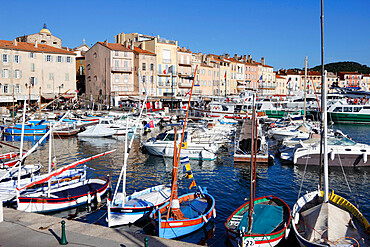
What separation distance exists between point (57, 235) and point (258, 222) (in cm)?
799

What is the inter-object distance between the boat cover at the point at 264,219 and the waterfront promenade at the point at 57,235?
130 inches

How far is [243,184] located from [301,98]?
61425 mm

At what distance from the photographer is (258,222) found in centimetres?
1495

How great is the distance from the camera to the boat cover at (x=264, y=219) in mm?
14352

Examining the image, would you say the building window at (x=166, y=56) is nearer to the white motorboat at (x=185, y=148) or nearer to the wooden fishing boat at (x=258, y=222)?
the white motorboat at (x=185, y=148)

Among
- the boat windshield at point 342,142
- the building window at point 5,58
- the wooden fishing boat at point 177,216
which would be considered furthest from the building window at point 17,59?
the wooden fishing boat at point 177,216

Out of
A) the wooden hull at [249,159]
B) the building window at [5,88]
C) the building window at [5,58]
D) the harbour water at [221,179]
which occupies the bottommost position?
the harbour water at [221,179]

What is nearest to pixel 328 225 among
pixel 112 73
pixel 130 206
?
pixel 130 206

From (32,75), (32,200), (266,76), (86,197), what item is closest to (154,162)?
(86,197)

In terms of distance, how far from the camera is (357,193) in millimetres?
22469

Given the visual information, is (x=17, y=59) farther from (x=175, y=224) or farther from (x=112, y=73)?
(x=175, y=224)

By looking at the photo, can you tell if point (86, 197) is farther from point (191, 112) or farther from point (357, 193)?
point (191, 112)

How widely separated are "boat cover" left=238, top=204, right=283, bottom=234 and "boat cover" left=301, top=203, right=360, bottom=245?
1178 millimetres

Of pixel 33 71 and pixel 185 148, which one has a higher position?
pixel 33 71
